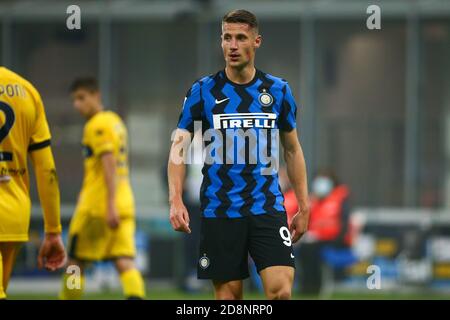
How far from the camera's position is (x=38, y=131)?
745cm

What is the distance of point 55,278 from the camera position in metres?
18.8

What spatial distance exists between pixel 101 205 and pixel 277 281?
434 centimetres

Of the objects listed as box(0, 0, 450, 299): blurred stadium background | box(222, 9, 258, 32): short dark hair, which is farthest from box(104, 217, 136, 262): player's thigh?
box(0, 0, 450, 299): blurred stadium background

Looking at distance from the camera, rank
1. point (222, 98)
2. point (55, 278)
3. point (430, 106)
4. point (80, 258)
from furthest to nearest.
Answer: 1. point (430, 106)
2. point (55, 278)
3. point (80, 258)
4. point (222, 98)

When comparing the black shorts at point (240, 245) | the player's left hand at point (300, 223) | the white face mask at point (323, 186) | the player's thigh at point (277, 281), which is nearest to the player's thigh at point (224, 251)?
the black shorts at point (240, 245)

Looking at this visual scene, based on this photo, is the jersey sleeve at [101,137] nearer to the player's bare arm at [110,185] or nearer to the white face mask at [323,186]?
the player's bare arm at [110,185]

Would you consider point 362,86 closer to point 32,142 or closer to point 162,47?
point 162,47

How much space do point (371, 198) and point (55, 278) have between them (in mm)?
5413

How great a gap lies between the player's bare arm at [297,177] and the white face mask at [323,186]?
1010 cm

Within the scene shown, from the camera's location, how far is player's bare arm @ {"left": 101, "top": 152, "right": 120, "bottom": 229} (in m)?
11.2

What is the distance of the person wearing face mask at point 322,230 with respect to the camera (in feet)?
57.4

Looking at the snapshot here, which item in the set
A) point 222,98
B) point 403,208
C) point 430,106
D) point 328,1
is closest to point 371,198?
point 403,208

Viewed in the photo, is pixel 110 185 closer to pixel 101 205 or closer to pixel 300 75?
pixel 101 205

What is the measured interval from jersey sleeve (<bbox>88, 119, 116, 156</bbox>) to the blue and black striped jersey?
3595 mm
